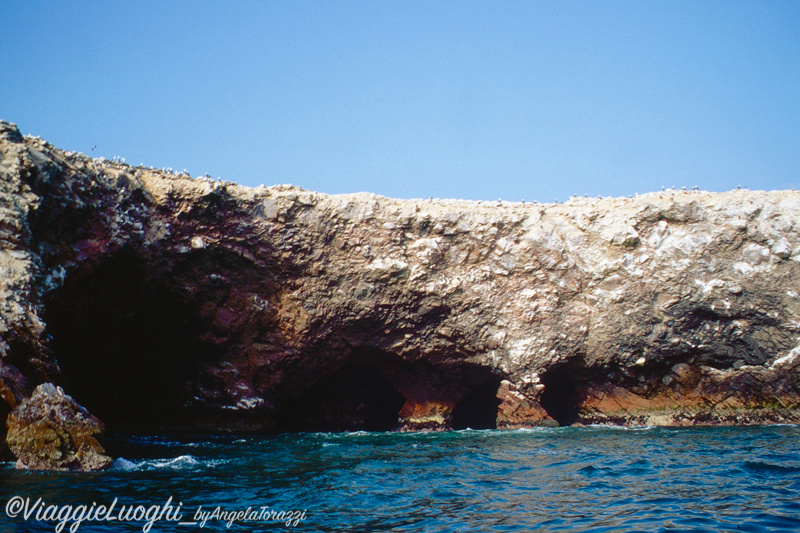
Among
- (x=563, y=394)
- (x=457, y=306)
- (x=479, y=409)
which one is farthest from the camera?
(x=479, y=409)

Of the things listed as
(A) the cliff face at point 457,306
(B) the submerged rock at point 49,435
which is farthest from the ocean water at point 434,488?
(A) the cliff face at point 457,306

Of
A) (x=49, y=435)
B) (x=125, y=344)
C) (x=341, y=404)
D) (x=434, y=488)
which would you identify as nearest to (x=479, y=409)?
(x=341, y=404)

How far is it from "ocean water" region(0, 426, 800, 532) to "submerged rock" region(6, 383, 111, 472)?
411mm

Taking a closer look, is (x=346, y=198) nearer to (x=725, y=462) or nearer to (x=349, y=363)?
(x=349, y=363)

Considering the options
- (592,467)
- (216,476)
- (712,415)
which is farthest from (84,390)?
(712,415)

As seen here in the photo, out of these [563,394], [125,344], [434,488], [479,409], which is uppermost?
[125,344]

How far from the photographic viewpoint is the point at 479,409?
2266 cm

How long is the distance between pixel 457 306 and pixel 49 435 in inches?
502

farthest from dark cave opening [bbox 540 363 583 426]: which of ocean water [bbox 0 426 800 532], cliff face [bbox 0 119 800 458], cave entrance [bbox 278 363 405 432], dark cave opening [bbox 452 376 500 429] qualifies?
cave entrance [bbox 278 363 405 432]

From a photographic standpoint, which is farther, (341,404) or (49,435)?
(341,404)

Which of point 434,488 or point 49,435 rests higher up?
point 49,435

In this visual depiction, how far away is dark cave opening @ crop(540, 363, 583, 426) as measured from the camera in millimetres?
20438

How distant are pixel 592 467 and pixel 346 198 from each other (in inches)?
463

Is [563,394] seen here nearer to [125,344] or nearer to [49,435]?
[125,344]
